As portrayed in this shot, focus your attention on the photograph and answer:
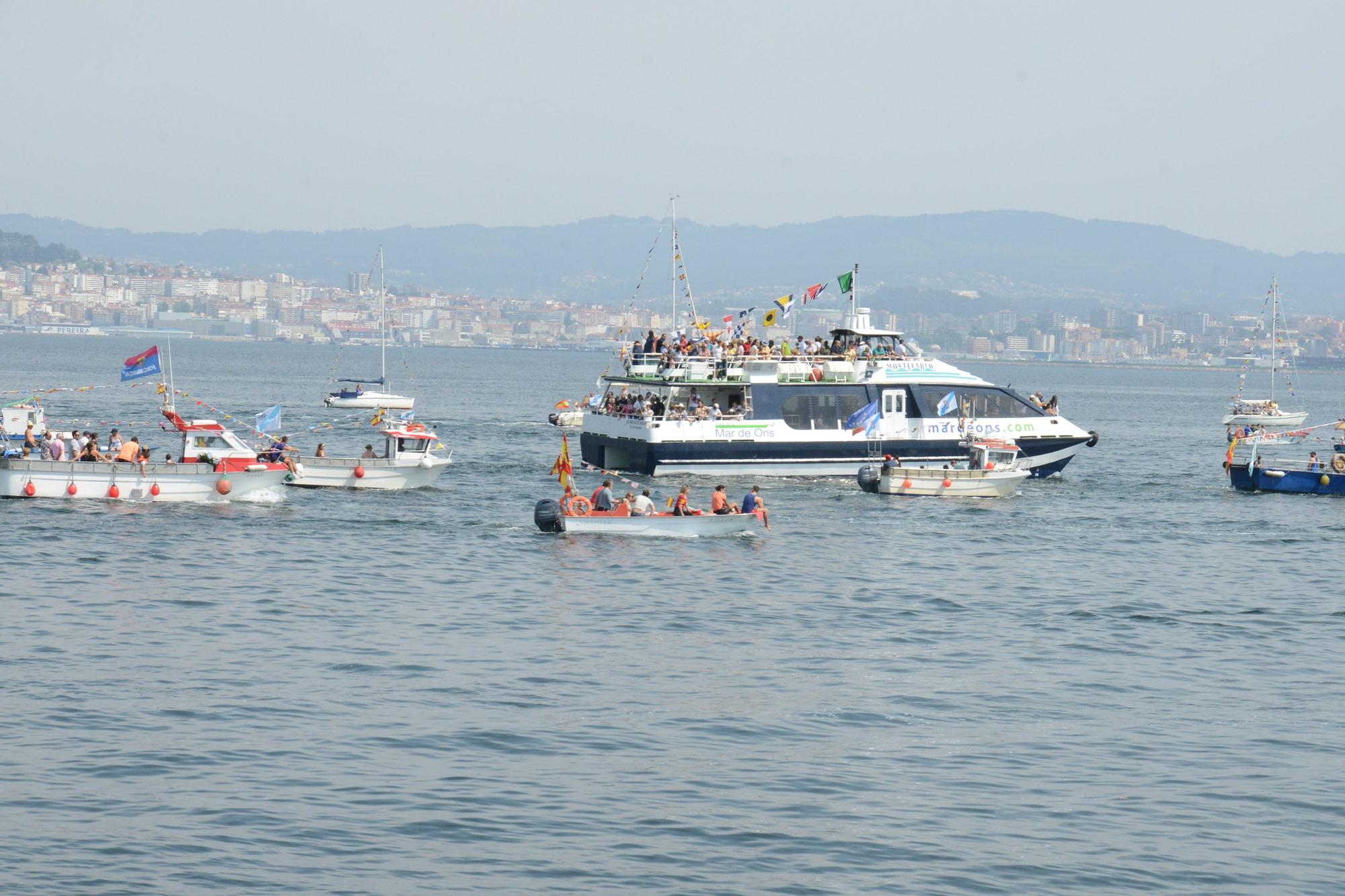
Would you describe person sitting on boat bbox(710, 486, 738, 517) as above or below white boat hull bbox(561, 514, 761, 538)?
above

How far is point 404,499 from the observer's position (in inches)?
1987

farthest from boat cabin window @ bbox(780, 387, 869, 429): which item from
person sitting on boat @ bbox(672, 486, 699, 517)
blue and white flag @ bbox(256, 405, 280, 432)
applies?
blue and white flag @ bbox(256, 405, 280, 432)

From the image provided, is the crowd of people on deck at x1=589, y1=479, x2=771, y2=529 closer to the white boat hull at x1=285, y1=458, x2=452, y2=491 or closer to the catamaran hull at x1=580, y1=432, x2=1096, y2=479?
the white boat hull at x1=285, y1=458, x2=452, y2=491

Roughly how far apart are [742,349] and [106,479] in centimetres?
2196

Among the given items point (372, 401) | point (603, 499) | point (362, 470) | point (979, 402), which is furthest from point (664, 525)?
point (372, 401)

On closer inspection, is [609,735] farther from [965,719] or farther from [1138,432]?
[1138,432]

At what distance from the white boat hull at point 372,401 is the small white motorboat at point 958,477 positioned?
2423 inches

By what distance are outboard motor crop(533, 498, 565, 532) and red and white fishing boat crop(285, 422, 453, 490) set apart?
10709 millimetres

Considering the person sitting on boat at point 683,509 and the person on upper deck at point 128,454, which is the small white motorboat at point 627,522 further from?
the person on upper deck at point 128,454

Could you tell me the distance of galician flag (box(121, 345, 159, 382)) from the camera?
4656 centimetres

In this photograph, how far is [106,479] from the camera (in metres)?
45.3

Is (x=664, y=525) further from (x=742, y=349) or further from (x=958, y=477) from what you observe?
(x=742, y=349)

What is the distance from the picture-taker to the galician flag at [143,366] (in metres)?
46.6

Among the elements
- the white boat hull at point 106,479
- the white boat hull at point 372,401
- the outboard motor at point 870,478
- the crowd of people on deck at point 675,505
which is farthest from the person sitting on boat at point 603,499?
the white boat hull at point 372,401
